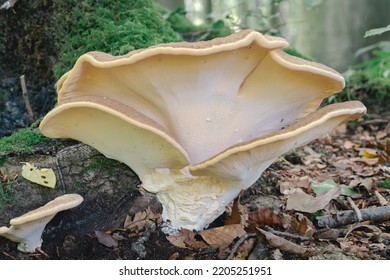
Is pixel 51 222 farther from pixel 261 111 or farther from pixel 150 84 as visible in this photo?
pixel 261 111

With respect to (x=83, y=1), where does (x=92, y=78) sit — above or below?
below

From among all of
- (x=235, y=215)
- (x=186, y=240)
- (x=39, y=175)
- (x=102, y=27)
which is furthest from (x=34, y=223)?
(x=102, y=27)

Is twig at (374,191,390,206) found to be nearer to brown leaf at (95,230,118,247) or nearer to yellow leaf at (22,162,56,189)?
brown leaf at (95,230,118,247)

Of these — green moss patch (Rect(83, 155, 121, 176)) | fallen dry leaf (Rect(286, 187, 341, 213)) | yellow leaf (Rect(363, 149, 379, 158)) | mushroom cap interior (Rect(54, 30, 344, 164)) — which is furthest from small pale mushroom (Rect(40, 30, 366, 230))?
yellow leaf (Rect(363, 149, 379, 158))

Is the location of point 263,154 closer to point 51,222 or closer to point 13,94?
point 51,222

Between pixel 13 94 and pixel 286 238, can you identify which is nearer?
pixel 286 238

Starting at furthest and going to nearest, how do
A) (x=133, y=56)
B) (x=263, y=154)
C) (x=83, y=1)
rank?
(x=83, y=1), (x=263, y=154), (x=133, y=56)
